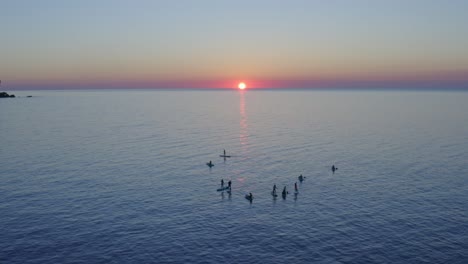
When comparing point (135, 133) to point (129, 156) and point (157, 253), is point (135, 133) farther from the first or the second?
point (157, 253)

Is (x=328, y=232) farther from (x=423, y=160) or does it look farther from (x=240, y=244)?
(x=423, y=160)

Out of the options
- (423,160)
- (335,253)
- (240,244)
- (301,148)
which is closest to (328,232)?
(335,253)

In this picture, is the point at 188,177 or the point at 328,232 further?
the point at 188,177

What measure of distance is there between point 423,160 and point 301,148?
1239 inches

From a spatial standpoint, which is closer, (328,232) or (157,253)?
(157,253)

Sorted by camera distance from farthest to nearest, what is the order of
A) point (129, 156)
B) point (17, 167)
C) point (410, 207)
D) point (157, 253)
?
point (129, 156), point (17, 167), point (410, 207), point (157, 253)

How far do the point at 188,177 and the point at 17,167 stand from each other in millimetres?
37584

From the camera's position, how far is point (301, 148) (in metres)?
107

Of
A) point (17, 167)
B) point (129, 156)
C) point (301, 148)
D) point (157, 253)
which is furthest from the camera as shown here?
point (301, 148)

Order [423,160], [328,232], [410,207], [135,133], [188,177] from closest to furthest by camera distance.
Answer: [328,232] → [410,207] → [188,177] → [423,160] → [135,133]

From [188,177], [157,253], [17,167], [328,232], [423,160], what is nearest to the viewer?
[157,253]

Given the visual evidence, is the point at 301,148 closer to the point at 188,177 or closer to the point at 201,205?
the point at 188,177

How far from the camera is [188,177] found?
75.2 meters

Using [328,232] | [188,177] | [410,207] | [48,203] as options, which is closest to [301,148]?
[188,177]
